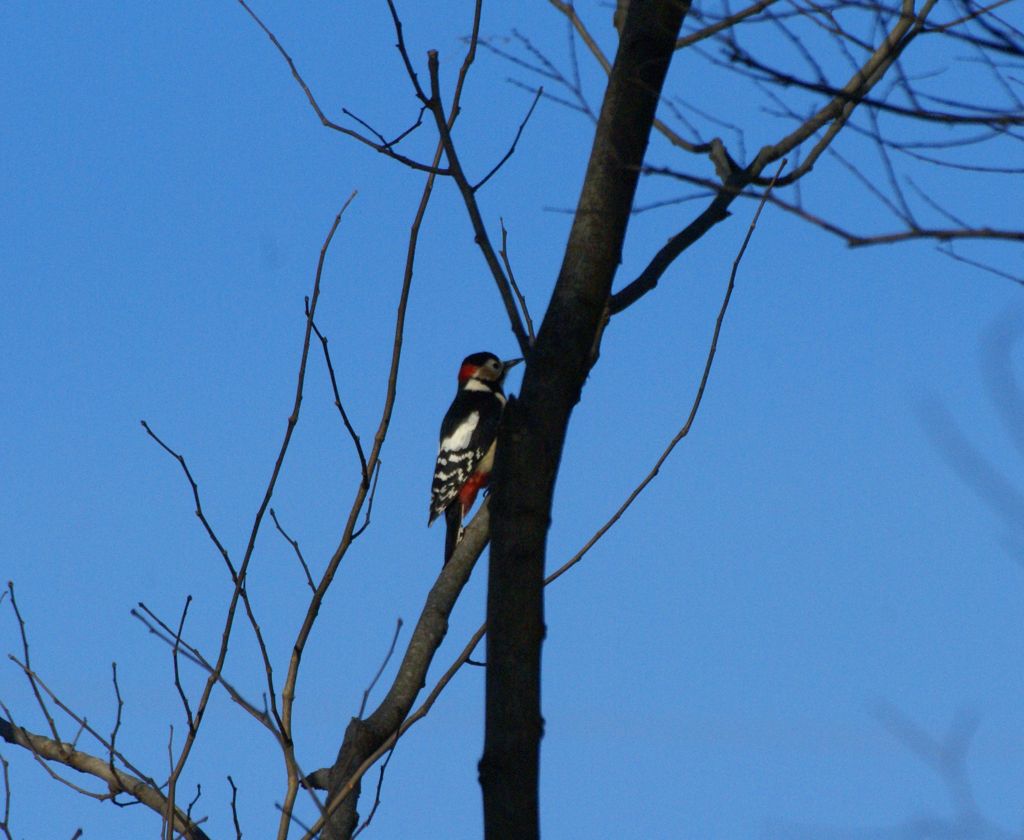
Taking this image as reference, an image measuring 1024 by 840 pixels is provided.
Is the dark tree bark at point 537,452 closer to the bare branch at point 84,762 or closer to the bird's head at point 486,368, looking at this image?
the bare branch at point 84,762

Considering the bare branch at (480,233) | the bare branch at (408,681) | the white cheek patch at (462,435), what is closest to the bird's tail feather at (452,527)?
the white cheek patch at (462,435)

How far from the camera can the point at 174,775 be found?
2.93 m

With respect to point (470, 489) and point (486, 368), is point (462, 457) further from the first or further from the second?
point (486, 368)

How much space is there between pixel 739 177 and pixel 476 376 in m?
8.07

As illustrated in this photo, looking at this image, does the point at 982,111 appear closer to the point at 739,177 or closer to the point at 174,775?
Result: the point at 739,177

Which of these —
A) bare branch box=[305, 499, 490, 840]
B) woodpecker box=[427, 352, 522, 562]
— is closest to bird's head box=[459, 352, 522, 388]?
woodpecker box=[427, 352, 522, 562]

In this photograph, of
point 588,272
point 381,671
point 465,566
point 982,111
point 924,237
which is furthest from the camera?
point 465,566

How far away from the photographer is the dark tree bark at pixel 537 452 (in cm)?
181

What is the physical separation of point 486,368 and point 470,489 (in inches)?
73.5

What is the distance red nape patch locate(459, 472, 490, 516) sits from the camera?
30.4 feet

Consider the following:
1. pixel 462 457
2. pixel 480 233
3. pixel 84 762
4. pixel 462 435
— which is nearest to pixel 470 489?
pixel 462 457

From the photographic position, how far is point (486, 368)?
430 inches

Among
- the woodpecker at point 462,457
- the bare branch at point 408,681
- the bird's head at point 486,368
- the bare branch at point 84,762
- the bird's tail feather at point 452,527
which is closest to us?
the bare branch at point 408,681

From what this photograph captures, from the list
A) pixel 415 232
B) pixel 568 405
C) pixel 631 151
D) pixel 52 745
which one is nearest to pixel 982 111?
pixel 631 151
